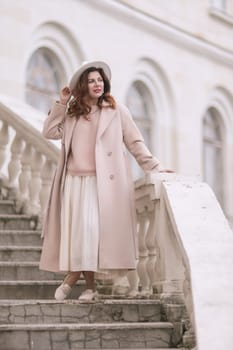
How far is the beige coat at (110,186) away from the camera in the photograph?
20.1 feet

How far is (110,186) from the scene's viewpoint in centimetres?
621

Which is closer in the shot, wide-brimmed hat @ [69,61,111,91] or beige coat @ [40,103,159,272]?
beige coat @ [40,103,159,272]

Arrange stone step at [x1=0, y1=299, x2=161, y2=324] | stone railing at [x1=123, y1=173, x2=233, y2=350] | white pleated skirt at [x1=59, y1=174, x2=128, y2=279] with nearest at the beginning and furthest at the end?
1. stone railing at [x1=123, y1=173, x2=233, y2=350]
2. stone step at [x1=0, y1=299, x2=161, y2=324]
3. white pleated skirt at [x1=59, y1=174, x2=128, y2=279]

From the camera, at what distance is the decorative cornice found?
49.1 feet

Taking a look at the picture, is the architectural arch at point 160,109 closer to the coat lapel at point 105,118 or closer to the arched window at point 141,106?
the arched window at point 141,106

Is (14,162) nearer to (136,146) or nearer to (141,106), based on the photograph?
(136,146)

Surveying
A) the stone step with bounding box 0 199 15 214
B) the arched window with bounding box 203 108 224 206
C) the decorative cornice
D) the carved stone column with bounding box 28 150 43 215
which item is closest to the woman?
the carved stone column with bounding box 28 150 43 215

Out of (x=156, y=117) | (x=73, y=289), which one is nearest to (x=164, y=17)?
(x=156, y=117)

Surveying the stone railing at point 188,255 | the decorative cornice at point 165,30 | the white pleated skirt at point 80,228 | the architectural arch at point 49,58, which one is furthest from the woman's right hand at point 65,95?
the decorative cornice at point 165,30

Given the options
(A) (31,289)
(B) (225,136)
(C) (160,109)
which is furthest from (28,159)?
(B) (225,136)

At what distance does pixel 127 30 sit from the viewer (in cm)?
1548

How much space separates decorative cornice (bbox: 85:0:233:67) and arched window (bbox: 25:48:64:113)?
45.3 inches

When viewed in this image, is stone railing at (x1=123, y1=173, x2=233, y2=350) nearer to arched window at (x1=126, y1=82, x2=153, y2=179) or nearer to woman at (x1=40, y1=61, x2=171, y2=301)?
woman at (x1=40, y1=61, x2=171, y2=301)

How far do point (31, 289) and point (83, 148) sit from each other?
3.84 ft
